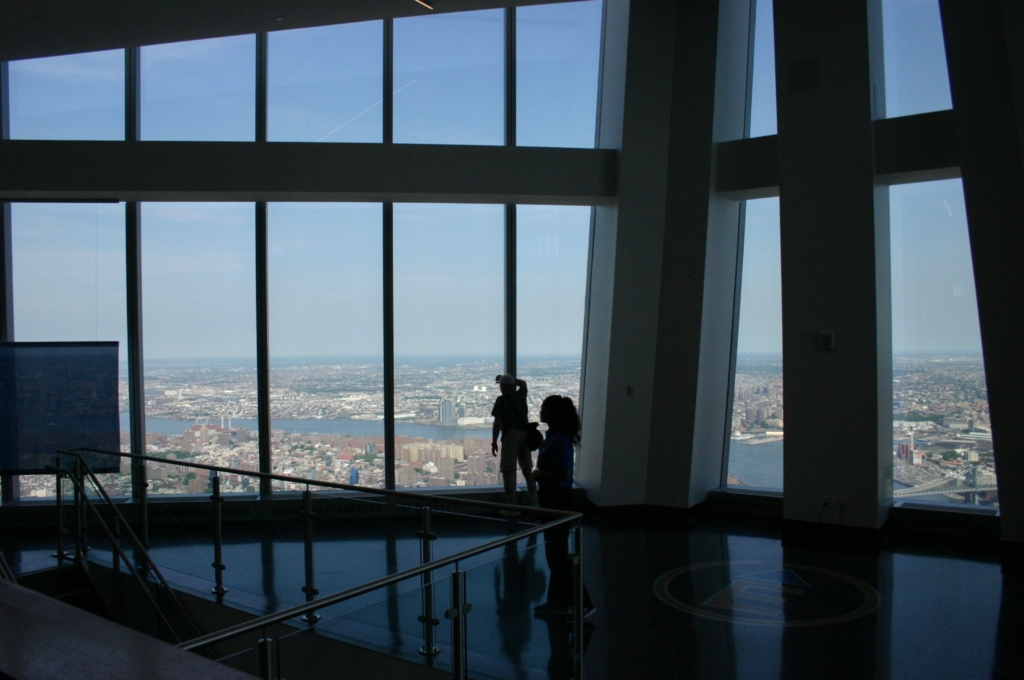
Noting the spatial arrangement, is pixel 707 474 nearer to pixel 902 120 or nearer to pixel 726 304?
pixel 726 304

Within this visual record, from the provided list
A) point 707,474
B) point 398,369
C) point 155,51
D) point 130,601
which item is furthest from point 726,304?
point 155,51

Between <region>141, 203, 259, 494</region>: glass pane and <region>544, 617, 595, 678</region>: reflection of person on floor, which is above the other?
<region>141, 203, 259, 494</region>: glass pane

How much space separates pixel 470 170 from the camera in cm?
825

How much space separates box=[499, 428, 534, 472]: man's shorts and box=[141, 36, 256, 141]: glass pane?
14.9 feet

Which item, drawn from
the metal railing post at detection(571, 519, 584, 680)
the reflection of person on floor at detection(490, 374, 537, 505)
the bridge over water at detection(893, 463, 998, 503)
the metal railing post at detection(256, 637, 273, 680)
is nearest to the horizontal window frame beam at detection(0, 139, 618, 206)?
the reflection of person on floor at detection(490, 374, 537, 505)

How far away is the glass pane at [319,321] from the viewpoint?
29.0 ft

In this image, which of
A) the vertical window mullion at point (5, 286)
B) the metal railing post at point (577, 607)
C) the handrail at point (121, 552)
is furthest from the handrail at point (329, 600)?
the vertical window mullion at point (5, 286)

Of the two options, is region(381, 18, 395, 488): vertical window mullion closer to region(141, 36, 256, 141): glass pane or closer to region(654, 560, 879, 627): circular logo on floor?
region(141, 36, 256, 141): glass pane

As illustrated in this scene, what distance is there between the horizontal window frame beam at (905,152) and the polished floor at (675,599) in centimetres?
338

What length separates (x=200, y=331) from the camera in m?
8.77

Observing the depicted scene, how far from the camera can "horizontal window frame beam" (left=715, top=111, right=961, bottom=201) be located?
694 cm

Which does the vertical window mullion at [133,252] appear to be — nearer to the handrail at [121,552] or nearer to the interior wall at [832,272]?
the handrail at [121,552]

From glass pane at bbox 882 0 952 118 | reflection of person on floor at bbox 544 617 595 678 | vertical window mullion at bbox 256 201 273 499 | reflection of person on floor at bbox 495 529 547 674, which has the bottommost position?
reflection of person on floor at bbox 544 617 595 678

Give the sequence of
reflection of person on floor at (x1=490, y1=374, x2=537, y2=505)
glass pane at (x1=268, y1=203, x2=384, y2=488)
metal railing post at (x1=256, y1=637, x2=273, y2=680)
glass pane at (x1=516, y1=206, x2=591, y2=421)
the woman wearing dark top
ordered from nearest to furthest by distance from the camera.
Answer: metal railing post at (x1=256, y1=637, x2=273, y2=680)
the woman wearing dark top
reflection of person on floor at (x1=490, y1=374, x2=537, y2=505)
glass pane at (x1=268, y1=203, x2=384, y2=488)
glass pane at (x1=516, y1=206, x2=591, y2=421)
